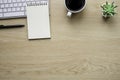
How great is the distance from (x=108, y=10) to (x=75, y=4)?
0.41 ft

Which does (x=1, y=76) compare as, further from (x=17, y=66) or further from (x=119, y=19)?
(x=119, y=19)

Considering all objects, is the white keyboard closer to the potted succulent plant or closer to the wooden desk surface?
the wooden desk surface

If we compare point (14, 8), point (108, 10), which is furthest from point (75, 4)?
point (14, 8)

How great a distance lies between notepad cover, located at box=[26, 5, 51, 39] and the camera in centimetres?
88

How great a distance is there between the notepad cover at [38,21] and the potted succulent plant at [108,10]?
8.4 inches

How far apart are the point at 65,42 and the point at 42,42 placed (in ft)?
0.29

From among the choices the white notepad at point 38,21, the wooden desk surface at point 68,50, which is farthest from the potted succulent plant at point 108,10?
the white notepad at point 38,21

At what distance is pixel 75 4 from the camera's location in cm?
86

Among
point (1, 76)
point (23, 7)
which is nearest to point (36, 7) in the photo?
point (23, 7)

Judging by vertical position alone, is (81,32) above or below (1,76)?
above

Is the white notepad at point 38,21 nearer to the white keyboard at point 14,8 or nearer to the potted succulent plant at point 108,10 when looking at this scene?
the white keyboard at point 14,8

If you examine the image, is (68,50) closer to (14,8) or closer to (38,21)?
(38,21)

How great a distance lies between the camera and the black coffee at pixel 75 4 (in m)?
0.86

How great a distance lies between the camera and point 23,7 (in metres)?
0.90
